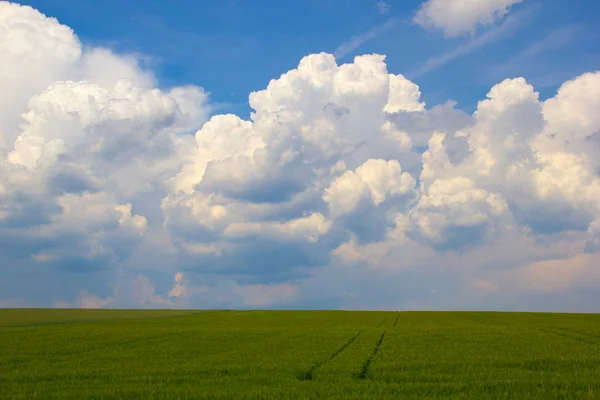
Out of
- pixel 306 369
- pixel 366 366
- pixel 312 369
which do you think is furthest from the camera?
pixel 366 366

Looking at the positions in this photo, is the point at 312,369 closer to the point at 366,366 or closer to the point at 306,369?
the point at 306,369

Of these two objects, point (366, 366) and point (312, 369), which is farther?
point (366, 366)

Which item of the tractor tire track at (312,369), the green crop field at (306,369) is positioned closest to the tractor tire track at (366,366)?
the green crop field at (306,369)

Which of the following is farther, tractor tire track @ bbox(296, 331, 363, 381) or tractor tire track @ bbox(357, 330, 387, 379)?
tractor tire track @ bbox(357, 330, 387, 379)

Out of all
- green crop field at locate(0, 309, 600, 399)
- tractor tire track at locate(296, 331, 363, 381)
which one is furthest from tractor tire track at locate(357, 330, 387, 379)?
tractor tire track at locate(296, 331, 363, 381)

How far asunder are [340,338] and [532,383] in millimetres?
24087

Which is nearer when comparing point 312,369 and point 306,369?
point 306,369

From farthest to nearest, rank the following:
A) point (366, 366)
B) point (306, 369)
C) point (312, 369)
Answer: point (366, 366)
point (312, 369)
point (306, 369)

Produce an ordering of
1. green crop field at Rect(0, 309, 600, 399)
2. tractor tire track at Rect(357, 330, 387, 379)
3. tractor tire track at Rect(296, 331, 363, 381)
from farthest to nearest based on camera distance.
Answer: tractor tire track at Rect(357, 330, 387, 379) → tractor tire track at Rect(296, 331, 363, 381) → green crop field at Rect(0, 309, 600, 399)

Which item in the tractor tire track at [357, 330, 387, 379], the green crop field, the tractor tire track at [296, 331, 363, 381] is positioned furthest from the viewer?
the tractor tire track at [357, 330, 387, 379]

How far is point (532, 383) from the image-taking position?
1905cm

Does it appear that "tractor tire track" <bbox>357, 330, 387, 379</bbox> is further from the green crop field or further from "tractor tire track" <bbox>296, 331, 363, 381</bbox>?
"tractor tire track" <bbox>296, 331, 363, 381</bbox>

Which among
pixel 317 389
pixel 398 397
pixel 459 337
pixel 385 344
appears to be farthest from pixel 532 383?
pixel 459 337

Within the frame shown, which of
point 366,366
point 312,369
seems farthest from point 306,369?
point 366,366
